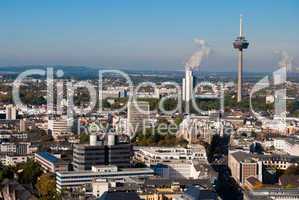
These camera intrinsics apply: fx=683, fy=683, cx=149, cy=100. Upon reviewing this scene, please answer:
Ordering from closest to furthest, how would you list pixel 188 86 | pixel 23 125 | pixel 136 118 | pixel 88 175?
pixel 88 175 → pixel 136 118 → pixel 23 125 → pixel 188 86

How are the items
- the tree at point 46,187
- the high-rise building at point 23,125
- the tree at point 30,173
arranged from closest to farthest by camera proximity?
1. the tree at point 46,187
2. the tree at point 30,173
3. the high-rise building at point 23,125

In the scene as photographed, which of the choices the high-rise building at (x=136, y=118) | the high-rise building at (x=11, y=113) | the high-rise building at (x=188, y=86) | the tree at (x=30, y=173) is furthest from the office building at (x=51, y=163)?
the high-rise building at (x=188, y=86)

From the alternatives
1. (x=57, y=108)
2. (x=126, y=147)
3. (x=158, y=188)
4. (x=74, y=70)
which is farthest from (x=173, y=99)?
(x=74, y=70)

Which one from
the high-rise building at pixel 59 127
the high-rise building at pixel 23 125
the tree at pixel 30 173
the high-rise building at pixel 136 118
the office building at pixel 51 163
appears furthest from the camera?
the high-rise building at pixel 23 125

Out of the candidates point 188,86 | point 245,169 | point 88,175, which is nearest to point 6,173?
point 88,175

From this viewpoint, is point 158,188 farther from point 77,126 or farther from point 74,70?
point 74,70

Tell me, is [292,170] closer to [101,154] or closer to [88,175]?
[101,154]

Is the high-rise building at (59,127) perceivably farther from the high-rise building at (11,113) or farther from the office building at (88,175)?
the office building at (88,175)
